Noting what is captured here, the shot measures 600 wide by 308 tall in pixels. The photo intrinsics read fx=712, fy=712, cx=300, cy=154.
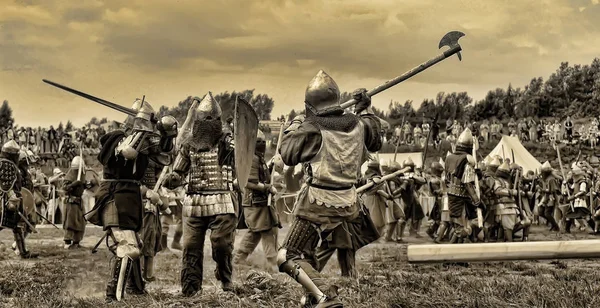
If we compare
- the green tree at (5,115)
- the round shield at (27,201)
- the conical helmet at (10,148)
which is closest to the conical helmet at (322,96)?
the conical helmet at (10,148)

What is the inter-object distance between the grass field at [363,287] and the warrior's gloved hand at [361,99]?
1574 mm

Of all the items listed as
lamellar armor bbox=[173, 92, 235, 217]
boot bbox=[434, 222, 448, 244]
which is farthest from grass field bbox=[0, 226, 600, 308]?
boot bbox=[434, 222, 448, 244]

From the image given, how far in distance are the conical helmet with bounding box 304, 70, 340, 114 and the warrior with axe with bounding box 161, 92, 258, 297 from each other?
2.63 ft

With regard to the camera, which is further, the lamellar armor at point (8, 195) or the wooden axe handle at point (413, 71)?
the lamellar armor at point (8, 195)

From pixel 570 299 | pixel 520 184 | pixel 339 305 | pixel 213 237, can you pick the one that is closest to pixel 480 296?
pixel 570 299

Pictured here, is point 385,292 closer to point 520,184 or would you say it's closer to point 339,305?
point 339,305

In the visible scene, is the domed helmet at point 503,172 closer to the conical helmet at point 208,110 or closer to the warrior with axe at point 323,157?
the conical helmet at point 208,110

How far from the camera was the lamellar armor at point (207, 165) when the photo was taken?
266 inches

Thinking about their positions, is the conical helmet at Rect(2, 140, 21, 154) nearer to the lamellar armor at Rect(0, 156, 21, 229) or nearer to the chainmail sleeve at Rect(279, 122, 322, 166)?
the lamellar armor at Rect(0, 156, 21, 229)

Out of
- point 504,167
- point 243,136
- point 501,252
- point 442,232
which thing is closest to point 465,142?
point 442,232

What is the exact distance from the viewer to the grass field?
5.72 m

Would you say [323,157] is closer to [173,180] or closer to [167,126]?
[167,126]

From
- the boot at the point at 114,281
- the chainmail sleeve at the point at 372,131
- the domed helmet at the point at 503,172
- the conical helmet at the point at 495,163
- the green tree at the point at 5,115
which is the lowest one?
the boot at the point at 114,281

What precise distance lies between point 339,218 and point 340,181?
12.4 inches
